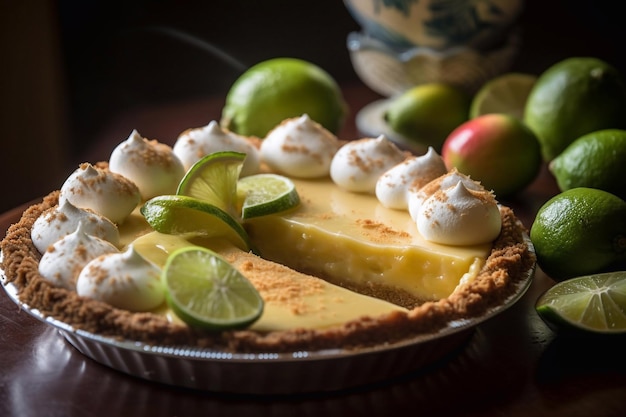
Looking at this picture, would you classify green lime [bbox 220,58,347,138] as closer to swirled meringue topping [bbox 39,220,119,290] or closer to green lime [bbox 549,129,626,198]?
green lime [bbox 549,129,626,198]

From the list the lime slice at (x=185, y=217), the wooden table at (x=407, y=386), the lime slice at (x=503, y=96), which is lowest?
the wooden table at (x=407, y=386)

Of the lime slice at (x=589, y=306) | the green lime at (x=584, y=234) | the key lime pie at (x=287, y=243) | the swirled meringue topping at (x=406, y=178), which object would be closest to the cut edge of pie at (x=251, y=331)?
the key lime pie at (x=287, y=243)

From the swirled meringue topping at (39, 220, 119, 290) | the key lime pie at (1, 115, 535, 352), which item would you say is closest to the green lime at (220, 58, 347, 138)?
the key lime pie at (1, 115, 535, 352)

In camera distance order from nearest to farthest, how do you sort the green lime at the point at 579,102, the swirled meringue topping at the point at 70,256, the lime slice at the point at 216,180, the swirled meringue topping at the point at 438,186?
the swirled meringue topping at the point at 70,256 < the swirled meringue topping at the point at 438,186 < the lime slice at the point at 216,180 < the green lime at the point at 579,102

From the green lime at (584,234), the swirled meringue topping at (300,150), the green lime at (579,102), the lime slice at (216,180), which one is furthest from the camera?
the green lime at (579,102)

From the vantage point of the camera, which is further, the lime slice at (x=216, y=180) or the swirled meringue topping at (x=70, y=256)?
the lime slice at (x=216, y=180)

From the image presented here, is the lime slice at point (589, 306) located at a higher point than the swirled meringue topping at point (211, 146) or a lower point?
lower

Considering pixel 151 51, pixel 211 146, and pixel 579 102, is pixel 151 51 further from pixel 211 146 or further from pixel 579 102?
pixel 579 102

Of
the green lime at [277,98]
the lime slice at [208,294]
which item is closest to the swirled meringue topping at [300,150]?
the green lime at [277,98]

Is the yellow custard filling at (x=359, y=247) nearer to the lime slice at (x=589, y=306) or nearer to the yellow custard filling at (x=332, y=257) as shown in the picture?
the yellow custard filling at (x=332, y=257)
